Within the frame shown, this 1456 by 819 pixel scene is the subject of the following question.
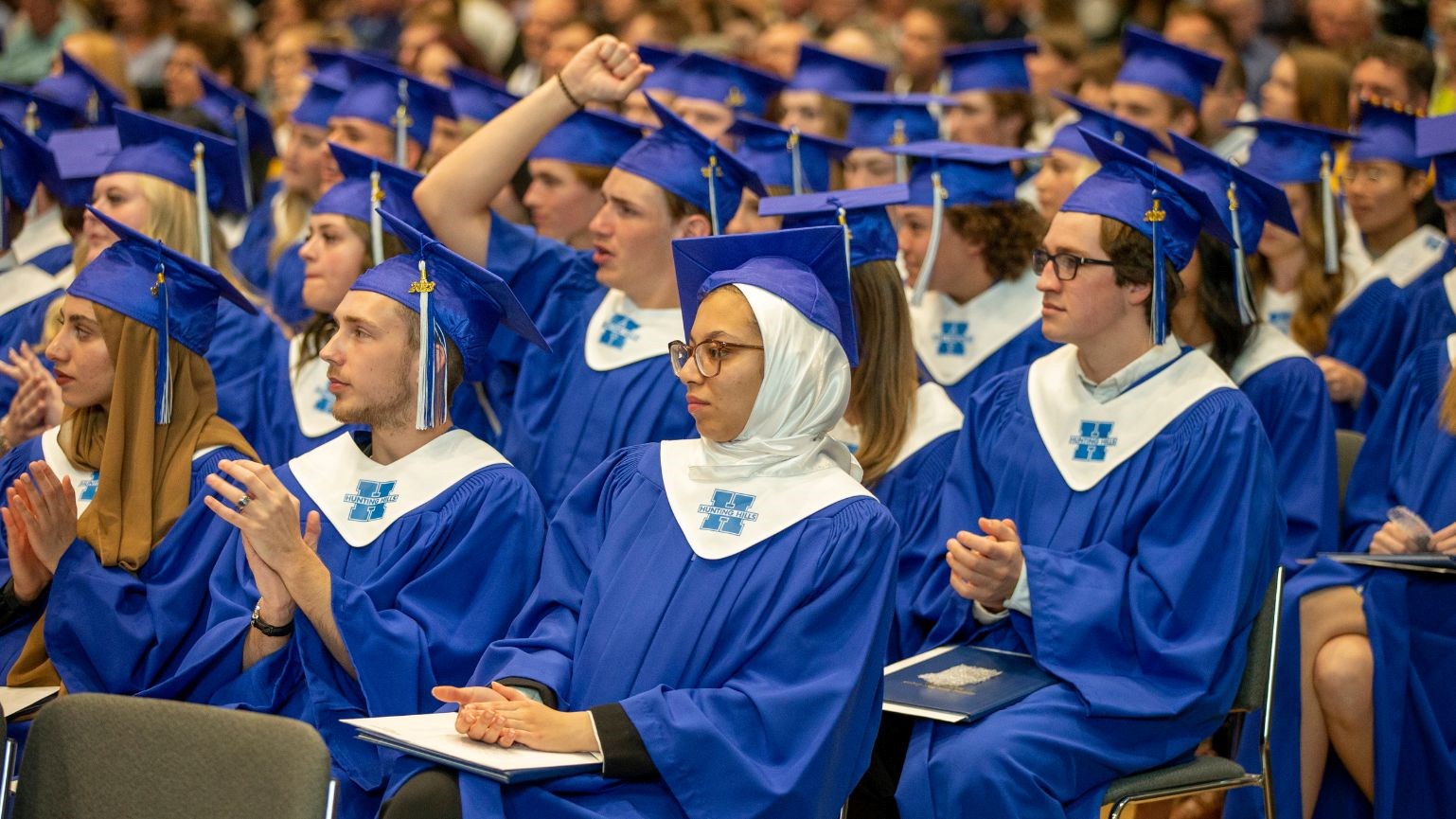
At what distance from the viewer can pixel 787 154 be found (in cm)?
557

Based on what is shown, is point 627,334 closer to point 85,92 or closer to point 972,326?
point 972,326

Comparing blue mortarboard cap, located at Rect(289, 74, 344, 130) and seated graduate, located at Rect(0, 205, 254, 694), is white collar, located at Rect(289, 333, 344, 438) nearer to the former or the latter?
seated graduate, located at Rect(0, 205, 254, 694)

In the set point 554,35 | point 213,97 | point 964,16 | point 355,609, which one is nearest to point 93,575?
point 355,609

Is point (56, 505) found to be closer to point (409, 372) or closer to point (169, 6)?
point (409, 372)

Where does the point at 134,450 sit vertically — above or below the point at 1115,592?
above

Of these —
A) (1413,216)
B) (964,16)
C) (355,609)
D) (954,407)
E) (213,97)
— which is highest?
(964,16)

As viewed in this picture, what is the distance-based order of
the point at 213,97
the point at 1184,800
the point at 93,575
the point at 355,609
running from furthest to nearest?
the point at 213,97 < the point at 1184,800 < the point at 93,575 < the point at 355,609

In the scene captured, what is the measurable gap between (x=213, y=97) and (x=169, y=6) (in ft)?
12.3

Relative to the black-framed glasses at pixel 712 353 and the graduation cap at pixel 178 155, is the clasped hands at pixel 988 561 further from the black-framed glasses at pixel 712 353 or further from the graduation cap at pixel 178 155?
the graduation cap at pixel 178 155

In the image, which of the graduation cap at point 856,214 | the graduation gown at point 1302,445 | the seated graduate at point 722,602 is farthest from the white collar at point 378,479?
the graduation gown at point 1302,445

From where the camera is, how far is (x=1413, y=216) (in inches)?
218

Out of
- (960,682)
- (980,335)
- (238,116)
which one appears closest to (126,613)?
(960,682)

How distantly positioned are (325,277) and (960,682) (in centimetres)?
237

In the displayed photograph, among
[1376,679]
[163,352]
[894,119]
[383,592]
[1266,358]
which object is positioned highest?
[894,119]
